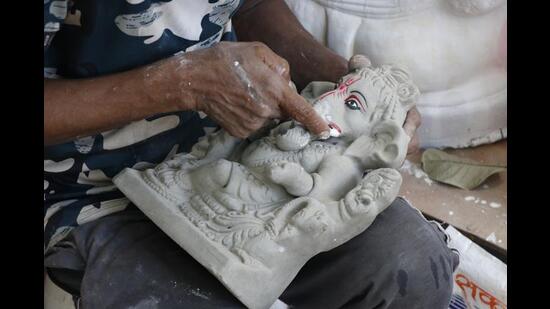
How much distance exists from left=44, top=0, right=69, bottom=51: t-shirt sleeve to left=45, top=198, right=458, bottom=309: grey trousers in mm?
361

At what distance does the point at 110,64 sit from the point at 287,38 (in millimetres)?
479

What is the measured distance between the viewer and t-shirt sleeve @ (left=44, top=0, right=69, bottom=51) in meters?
0.96

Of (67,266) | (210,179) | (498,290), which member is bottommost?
(498,290)

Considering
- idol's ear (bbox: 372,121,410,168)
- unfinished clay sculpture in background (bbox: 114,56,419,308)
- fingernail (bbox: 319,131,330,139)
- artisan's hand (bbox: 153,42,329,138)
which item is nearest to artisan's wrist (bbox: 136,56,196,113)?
artisan's hand (bbox: 153,42,329,138)

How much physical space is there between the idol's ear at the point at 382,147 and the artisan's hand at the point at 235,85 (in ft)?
0.32

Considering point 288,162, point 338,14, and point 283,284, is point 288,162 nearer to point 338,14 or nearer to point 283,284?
point 283,284

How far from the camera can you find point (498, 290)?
151 cm

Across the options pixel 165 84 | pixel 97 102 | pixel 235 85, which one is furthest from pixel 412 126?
Answer: pixel 97 102

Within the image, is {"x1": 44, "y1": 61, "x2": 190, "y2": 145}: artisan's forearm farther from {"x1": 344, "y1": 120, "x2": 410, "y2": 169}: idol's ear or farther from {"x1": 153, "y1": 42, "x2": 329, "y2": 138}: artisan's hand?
{"x1": 344, "y1": 120, "x2": 410, "y2": 169}: idol's ear

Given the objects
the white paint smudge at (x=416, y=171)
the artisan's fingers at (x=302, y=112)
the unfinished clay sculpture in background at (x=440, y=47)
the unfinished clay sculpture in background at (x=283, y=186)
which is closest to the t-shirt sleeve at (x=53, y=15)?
the unfinished clay sculpture in background at (x=283, y=186)

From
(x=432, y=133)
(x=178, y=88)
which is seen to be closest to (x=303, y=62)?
(x=178, y=88)

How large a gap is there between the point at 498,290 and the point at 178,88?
3.19 ft

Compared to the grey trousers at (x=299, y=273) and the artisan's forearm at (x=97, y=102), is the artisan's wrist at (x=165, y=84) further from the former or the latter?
the grey trousers at (x=299, y=273)

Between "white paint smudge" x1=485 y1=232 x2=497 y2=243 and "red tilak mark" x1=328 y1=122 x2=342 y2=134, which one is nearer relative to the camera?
"red tilak mark" x1=328 y1=122 x2=342 y2=134
